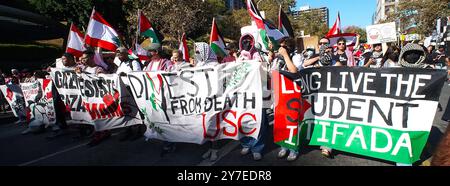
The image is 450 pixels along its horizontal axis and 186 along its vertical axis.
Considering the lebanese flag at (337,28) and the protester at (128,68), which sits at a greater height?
the lebanese flag at (337,28)

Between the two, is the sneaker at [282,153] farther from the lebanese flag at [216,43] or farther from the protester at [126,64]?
the lebanese flag at [216,43]

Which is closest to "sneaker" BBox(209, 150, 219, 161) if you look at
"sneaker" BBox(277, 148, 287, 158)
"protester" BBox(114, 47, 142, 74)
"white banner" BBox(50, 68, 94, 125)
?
"sneaker" BBox(277, 148, 287, 158)

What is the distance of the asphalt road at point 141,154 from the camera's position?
420 cm

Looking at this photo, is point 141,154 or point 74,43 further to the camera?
point 74,43

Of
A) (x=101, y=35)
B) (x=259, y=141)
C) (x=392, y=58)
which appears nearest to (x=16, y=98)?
(x=101, y=35)

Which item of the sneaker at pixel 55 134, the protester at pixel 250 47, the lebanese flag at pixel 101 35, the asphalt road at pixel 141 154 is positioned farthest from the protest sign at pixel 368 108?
the sneaker at pixel 55 134

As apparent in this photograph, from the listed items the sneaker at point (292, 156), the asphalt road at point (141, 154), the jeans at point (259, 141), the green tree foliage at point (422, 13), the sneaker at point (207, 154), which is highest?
the green tree foliage at point (422, 13)

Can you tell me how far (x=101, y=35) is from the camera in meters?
6.57

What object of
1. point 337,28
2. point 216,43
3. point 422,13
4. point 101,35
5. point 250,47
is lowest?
point 250,47

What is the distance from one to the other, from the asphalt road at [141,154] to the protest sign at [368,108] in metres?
0.30

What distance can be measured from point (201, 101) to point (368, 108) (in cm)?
215

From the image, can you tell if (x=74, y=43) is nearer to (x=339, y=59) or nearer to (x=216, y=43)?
(x=216, y=43)
